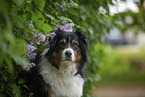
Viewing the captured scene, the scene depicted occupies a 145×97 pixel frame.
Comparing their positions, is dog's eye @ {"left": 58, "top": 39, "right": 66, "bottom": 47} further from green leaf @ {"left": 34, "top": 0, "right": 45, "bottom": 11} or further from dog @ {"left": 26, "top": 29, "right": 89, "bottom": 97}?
green leaf @ {"left": 34, "top": 0, "right": 45, "bottom": 11}

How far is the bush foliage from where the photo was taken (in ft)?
4.77

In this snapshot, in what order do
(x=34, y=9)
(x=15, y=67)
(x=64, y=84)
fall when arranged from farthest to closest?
(x=64, y=84) < (x=15, y=67) < (x=34, y=9)

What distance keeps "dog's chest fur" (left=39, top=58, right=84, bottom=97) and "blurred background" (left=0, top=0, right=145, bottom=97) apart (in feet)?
Result: 1.03

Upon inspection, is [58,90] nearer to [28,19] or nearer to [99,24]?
[28,19]

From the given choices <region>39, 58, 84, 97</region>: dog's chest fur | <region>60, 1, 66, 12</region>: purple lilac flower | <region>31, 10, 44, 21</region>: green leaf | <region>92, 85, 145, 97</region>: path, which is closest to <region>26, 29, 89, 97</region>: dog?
<region>39, 58, 84, 97</region>: dog's chest fur

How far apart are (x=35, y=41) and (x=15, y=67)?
53cm

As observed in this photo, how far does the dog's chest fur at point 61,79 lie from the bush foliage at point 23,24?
Answer: 0.32 meters

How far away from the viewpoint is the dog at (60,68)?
9.92 ft

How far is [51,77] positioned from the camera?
3.17 meters

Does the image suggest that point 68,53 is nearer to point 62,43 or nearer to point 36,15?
point 62,43

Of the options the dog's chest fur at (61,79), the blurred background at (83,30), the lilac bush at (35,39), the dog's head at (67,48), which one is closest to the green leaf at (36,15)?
the blurred background at (83,30)

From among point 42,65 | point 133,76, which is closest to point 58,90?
point 42,65

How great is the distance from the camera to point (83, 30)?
3.88m

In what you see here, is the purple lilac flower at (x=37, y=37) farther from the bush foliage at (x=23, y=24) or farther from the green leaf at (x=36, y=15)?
the green leaf at (x=36, y=15)
